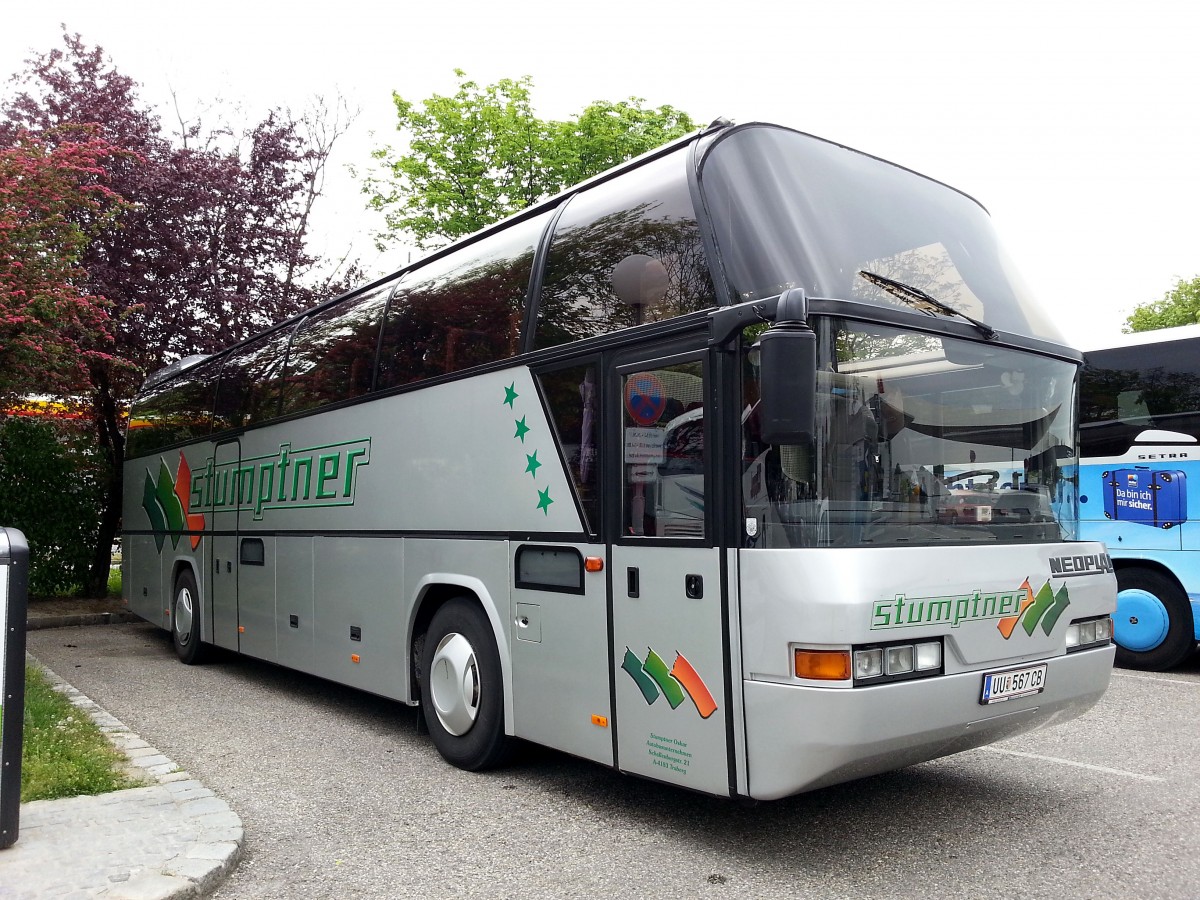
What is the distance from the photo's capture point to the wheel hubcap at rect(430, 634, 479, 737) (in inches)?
247

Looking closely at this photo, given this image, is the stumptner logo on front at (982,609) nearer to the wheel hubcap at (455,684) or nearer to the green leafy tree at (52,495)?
the wheel hubcap at (455,684)

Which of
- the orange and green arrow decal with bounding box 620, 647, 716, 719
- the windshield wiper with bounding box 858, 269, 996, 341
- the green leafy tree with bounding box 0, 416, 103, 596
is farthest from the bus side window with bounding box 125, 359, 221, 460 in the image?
the windshield wiper with bounding box 858, 269, 996, 341

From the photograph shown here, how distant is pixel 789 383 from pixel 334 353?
5.50 meters

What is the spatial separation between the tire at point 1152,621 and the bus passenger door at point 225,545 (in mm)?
8905

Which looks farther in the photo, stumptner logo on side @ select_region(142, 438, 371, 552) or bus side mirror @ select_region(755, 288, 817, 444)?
stumptner logo on side @ select_region(142, 438, 371, 552)

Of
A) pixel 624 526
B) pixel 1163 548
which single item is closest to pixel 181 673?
pixel 624 526

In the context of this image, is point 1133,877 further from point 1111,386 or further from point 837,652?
point 1111,386

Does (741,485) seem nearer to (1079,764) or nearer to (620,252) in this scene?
(620,252)

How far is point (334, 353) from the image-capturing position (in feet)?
28.1

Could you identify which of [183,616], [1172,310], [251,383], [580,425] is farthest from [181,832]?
[1172,310]

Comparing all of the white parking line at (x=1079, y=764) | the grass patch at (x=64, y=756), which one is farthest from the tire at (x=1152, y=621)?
the grass patch at (x=64, y=756)

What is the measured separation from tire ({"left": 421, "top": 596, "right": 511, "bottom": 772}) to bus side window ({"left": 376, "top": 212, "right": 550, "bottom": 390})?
1.68m

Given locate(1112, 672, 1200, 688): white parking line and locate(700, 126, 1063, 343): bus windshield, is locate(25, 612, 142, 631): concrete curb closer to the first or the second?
locate(700, 126, 1063, 343): bus windshield

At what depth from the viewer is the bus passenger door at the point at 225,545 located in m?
10.2
